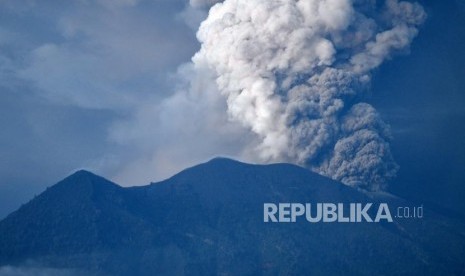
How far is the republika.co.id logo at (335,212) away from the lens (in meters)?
39.5

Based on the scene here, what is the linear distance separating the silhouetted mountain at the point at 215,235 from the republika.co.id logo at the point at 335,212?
46cm

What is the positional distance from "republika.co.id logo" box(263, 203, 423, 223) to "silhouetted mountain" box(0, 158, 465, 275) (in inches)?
18.0

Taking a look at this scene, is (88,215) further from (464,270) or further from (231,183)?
(464,270)

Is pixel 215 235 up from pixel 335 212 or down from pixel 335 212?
down

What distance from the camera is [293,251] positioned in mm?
39781

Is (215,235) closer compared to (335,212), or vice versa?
(335,212)

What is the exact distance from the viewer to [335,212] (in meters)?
41.2

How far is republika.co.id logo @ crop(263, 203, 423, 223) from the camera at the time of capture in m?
39.5

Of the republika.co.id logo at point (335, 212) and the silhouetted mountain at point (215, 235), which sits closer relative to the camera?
the silhouetted mountain at point (215, 235)

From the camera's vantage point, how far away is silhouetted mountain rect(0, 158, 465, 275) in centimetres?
3762

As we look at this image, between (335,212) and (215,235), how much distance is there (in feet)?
24.9

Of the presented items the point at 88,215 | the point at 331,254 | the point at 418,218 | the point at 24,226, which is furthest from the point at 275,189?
the point at 24,226

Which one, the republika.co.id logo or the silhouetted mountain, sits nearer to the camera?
the silhouetted mountain

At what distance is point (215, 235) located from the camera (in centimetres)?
4159
